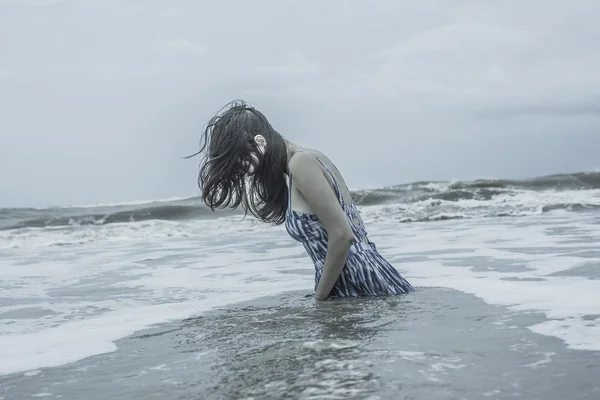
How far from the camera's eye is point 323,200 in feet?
11.8

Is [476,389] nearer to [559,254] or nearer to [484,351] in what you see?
[484,351]

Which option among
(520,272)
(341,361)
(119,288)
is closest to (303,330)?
(341,361)

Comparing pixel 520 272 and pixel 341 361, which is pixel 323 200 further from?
pixel 520 272

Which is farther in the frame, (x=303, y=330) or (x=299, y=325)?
(x=299, y=325)

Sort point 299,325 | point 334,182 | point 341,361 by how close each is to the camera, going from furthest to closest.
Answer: point 334,182 → point 299,325 → point 341,361

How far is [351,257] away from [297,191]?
1.47ft

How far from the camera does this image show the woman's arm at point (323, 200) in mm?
3598

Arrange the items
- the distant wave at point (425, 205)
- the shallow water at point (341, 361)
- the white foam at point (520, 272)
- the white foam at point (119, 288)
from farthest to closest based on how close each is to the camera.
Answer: the distant wave at point (425, 205)
the white foam at point (119, 288)
the white foam at point (520, 272)
the shallow water at point (341, 361)

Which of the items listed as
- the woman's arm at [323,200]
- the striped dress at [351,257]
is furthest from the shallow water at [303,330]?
the woman's arm at [323,200]

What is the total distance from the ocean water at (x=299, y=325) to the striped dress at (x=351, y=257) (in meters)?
0.15

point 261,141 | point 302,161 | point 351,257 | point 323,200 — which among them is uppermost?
point 261,141

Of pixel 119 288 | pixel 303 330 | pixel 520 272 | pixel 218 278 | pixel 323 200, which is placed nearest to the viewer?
pixel 303 330

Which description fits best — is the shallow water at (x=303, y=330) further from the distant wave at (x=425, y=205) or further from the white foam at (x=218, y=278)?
the distant wave at (x=425, y=205)

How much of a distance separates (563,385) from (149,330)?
206cm
